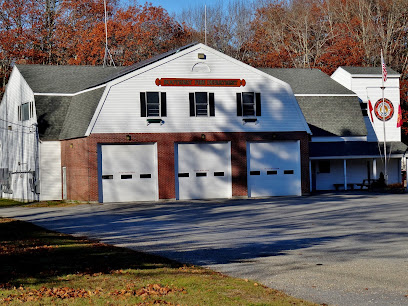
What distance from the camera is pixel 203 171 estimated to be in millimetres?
37125

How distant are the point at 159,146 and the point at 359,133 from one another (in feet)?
55.4

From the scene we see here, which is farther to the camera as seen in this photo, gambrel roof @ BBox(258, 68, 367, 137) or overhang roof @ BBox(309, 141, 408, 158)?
Result: gambrel roof @ BBox(258, 68, 367, 137)

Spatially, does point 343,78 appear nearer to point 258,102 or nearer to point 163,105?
point 258,102

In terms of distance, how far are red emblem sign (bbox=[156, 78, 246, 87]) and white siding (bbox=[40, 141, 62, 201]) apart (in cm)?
794

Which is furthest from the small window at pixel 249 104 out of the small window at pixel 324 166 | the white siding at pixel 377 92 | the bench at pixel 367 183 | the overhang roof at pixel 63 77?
the white siding at pixel 377 92

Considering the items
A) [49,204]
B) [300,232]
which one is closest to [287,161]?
[49,204]

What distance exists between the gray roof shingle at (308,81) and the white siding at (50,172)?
1733 cm

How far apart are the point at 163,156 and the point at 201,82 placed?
4641 millimetres

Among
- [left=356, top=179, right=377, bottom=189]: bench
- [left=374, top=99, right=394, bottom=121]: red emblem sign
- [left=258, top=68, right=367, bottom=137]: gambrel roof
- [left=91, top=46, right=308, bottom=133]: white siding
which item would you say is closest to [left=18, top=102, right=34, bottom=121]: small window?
[left=91, top=46, right=308, bottom=133]: white siding

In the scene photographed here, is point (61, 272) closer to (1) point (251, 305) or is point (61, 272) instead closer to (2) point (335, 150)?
(1) point (251, 305)

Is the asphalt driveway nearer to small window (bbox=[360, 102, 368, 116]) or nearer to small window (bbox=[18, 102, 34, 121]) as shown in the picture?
small window (bbox=[18, 102, 34, 121])

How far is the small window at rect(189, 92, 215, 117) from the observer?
37188 mm

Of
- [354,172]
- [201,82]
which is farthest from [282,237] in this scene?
[354,172]

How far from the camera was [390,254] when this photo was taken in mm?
14695
